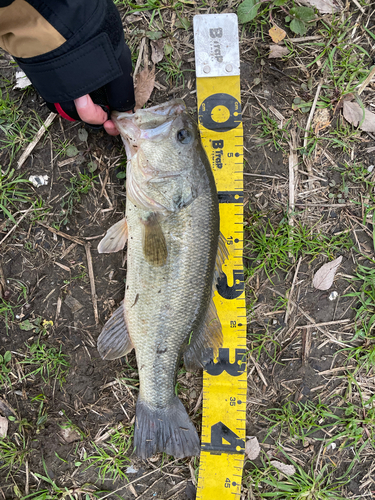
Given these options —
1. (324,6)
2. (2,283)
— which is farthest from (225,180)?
(2,283)

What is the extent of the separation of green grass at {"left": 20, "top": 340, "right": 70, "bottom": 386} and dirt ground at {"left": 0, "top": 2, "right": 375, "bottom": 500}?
0.06 feet

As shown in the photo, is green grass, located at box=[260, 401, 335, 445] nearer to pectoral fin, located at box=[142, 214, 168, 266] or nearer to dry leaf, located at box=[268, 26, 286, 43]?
pectoral fin, located at box=[142, 214, 168, 266]

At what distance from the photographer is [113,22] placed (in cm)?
237

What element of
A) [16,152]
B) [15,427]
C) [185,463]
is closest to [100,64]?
[16,152]

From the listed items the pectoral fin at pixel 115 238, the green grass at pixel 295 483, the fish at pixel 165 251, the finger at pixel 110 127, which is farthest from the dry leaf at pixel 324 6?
the green grass at pixel 295 483

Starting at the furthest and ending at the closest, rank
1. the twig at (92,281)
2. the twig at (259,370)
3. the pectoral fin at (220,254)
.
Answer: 1. the twig at (259,370)
2. the twig at (92,281)
3. the pectoral fin at (220,254)

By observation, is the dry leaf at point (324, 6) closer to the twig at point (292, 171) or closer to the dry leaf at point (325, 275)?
the twig at point (292, 171)

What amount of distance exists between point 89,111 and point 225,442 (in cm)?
305

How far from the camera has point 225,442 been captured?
293cm

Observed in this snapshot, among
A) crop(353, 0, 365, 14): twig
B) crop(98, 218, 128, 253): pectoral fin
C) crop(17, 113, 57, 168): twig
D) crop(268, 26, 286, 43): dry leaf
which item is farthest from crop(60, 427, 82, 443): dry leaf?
crop(353, 0, 365, 14): twig

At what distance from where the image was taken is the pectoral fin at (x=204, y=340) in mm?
2691

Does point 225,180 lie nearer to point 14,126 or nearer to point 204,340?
point 204,340

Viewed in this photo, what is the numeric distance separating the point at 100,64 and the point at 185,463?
Result: 11.3 feet

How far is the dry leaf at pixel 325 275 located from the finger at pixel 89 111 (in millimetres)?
2413
